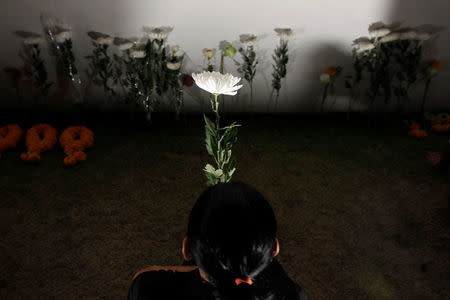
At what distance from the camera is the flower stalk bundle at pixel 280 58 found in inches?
115

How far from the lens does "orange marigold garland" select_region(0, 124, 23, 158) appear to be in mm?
2829

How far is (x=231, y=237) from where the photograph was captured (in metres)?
0.79

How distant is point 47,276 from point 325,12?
102 inches

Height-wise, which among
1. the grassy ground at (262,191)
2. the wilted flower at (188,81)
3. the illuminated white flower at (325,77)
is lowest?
the grassy ground at (262,191)

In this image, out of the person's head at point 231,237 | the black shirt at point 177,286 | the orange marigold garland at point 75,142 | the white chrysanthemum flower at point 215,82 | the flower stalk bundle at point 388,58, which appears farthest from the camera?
the flower stalk bundle at point 388,58

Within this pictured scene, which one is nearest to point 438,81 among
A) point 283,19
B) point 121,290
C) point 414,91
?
point 414,91

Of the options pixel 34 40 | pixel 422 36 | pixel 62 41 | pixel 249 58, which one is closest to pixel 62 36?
pixel 62 41

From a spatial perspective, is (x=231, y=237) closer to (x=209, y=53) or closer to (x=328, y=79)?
(x=209, y=53)

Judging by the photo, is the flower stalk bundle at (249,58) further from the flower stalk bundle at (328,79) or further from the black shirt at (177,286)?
the black shirt at (177,286)

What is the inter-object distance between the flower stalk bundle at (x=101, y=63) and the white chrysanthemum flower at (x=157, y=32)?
0.92ft

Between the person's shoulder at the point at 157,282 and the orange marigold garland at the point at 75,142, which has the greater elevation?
the person's shoulder at the point at 157,282

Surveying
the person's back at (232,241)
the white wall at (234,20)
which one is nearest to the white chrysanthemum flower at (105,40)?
the white wall at (234,20)

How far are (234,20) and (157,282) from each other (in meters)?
2.40

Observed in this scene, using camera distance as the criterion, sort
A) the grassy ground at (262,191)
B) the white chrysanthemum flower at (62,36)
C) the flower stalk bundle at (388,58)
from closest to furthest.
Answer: the grassy ground at (262,191), the white chrysanthemum flower at (62,36), the flower stalk bundle at (388,58)
